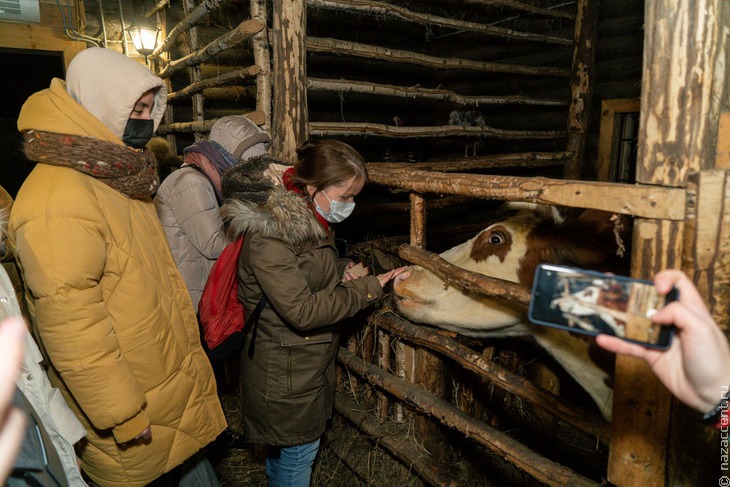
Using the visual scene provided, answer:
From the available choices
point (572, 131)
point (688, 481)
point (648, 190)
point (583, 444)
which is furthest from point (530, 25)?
point (688, 481)

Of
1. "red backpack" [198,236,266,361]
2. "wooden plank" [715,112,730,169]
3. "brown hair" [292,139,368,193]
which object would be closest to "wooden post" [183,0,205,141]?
"red backpack" [198,236,266,361]

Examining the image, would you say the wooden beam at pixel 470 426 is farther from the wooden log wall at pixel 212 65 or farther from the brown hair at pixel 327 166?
the wooden log wall at pixel 212 65

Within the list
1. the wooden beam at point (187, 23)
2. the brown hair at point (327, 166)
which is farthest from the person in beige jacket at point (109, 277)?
the wooden beam at point (187, 23)

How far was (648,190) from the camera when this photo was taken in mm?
1256

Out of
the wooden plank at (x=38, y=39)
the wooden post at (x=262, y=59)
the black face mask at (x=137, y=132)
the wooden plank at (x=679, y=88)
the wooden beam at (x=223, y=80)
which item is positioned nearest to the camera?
the wooden plank at (x=679, y=88)

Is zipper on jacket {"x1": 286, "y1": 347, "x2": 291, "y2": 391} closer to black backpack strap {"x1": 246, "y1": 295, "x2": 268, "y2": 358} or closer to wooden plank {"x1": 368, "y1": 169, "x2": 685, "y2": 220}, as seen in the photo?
black backpack strap {"x1": 246, "y1": 295, "x2": 268, "y2": 358}

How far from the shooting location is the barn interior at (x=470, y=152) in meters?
1.22

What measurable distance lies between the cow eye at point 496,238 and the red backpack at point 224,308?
4.08 feet

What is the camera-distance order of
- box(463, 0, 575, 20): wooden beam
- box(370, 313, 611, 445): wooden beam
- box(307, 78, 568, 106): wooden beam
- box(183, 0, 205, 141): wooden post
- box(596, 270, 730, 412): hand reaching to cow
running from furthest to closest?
box(183, 0, 205, 141): wooden post → box(463, 0, 575, 20): wooden beam → box(307, 78, 568, 106): wooden beam → box(370, 313, 611, 445): wooden beam → box(596, 270, 730, 412): hand reaching to cow

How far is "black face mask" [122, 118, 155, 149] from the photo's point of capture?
73.6 inches

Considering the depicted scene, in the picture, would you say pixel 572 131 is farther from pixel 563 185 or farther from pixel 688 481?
pixel 688 481

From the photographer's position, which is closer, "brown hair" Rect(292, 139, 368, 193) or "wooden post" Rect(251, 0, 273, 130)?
"brown hair" Rect(292, 139, 368, 193)

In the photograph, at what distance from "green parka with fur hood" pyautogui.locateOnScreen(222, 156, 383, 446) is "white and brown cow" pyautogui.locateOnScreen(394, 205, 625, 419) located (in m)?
0.41

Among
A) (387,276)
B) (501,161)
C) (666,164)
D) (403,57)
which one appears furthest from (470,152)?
(666,164)
